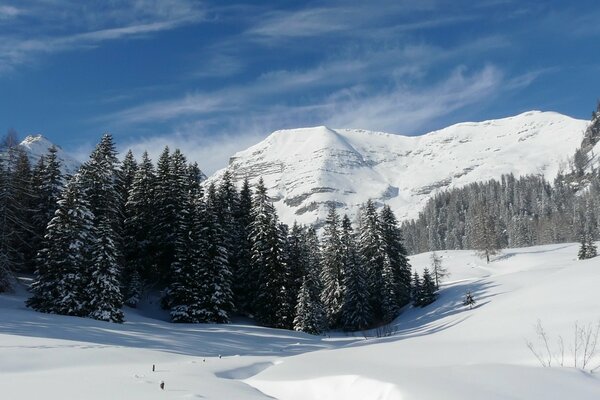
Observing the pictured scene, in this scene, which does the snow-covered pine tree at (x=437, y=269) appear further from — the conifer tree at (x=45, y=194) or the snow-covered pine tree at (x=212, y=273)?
the conifer tree at (x=45, y=194)

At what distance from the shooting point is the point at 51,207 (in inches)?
1668

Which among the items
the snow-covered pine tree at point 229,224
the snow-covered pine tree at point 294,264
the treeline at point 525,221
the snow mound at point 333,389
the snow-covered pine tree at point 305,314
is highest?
the treeline at point 525,221

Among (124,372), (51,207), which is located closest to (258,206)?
(51,207)

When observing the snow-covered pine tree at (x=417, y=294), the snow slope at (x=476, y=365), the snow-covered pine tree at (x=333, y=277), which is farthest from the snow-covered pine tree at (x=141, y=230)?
the snow slope at (x=476, y=365)

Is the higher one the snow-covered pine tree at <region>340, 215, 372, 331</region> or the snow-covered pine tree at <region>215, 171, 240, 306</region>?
the snow-covered pine tree at <region>215, 171, 240, 306</region>

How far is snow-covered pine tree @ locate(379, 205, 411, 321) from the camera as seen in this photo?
165ft

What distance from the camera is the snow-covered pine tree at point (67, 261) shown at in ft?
98.9

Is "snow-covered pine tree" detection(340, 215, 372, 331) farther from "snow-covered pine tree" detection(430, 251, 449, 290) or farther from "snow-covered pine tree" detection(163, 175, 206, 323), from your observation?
"snow-covered pine tree" detection(163, 175, 206, 323)

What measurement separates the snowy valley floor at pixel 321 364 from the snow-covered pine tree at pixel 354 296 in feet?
72.3

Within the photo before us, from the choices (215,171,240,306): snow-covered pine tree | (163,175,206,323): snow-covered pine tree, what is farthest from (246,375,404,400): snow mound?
(215,171,240,306): snow-covered pine tree

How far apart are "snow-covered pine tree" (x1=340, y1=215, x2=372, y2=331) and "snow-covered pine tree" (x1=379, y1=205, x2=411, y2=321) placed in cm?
284

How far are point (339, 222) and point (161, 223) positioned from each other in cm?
2129

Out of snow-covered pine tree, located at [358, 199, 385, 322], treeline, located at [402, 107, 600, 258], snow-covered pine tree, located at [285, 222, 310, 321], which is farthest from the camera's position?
treeline, located at [402, 107, 600, 258]

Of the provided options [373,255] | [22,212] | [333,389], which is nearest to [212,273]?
[22,212]
